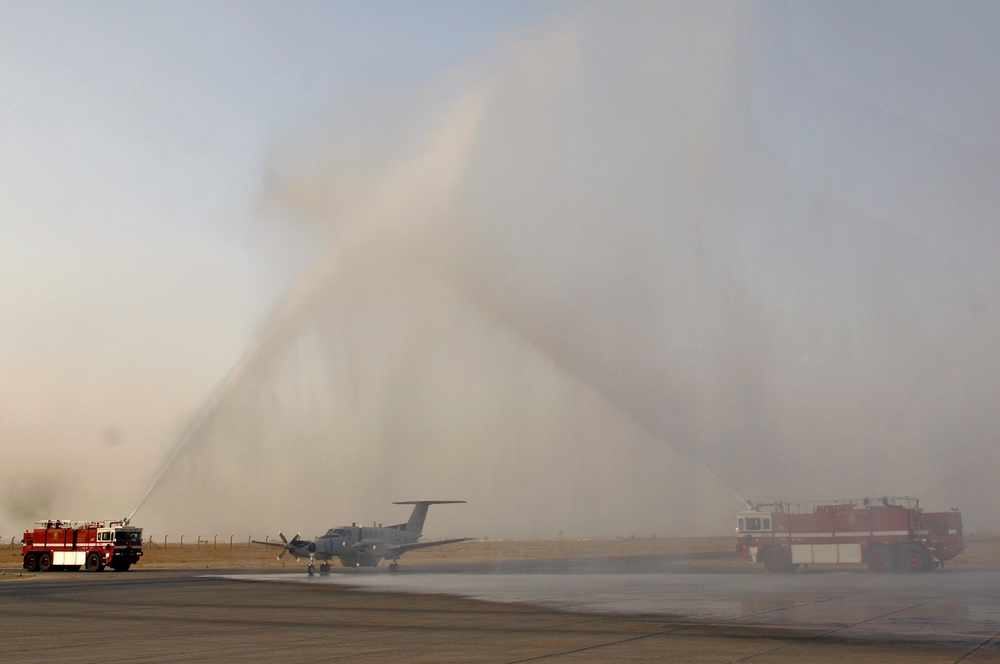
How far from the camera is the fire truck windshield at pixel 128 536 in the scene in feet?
210

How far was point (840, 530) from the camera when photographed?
54781 mm

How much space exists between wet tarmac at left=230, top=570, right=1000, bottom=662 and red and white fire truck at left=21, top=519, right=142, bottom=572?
65.2 ft

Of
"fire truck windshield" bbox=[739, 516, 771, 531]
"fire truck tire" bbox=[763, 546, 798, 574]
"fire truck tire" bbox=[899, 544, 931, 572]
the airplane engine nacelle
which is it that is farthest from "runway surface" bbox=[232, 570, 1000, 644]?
the airplane engine nacelle

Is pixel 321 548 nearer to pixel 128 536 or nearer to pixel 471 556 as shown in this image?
pixel 128 536

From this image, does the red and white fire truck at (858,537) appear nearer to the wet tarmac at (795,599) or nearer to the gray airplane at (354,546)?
the wet tarmac at (795,599)

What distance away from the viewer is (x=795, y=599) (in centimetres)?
3253

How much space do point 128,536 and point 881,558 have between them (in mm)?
51128

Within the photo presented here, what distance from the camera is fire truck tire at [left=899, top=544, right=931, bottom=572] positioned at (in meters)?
52.7

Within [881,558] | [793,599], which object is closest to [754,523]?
[881,558]

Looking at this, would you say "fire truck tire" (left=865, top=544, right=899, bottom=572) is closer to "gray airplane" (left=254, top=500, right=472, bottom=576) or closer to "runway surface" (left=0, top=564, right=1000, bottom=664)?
"runway surface" (left=0, top=564, right=1000, bottom=664)

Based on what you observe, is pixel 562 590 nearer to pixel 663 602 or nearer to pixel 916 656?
pixel 663 602

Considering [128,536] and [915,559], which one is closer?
[915,559]

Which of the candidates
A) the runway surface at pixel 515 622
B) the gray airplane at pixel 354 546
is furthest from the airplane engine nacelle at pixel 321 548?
the runway surface at pixel 515 622

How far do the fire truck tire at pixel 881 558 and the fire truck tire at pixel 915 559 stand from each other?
566 mm
